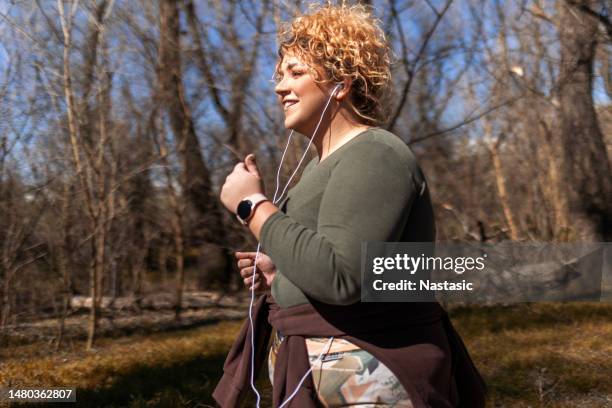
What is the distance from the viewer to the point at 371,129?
1671 mm

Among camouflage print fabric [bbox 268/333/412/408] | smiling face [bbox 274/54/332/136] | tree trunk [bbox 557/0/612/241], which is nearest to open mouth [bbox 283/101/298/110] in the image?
smiling face [bbox 274/54/332/136]

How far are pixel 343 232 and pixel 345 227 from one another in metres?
0.01

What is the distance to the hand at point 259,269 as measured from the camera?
6.26 ft

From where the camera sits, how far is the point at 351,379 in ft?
5.21

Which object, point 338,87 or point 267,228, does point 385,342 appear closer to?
point 267,228

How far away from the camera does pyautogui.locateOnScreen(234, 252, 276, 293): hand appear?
1908mm

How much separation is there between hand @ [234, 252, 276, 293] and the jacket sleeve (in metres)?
0.35

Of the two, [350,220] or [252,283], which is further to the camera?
[252,283]

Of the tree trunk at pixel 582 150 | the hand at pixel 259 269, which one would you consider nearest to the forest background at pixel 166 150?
the tree trunk at pixel 582 150

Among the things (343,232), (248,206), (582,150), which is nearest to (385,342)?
(343,232)

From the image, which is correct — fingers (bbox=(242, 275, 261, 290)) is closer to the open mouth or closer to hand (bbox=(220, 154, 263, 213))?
hand (bbox=(220, 154, 263, 213))

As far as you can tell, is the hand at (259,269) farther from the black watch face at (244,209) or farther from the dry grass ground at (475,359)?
the dry grass ground at (475,359)

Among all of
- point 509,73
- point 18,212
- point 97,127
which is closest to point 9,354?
point 18,212

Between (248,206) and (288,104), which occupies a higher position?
(288,104)
